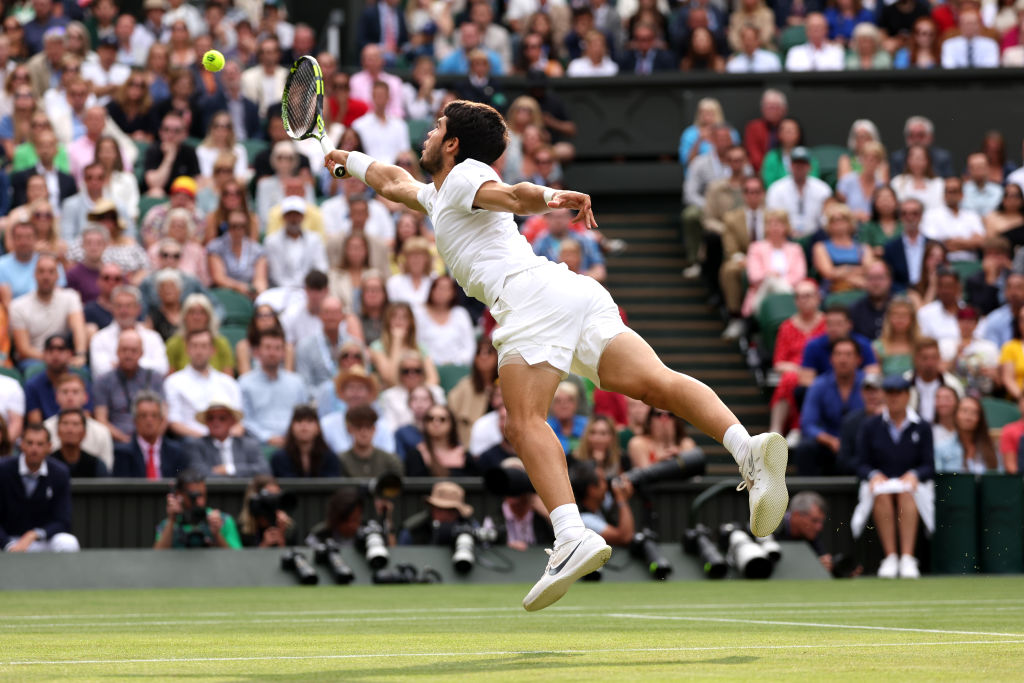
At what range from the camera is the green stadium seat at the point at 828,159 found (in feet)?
61.5

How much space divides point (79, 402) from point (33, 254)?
7.54ft

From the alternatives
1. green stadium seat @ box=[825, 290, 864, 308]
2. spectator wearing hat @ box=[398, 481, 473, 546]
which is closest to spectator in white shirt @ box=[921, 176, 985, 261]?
green stadium seat @ box=[825, 290, 864, 308]

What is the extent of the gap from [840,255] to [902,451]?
13.2ft

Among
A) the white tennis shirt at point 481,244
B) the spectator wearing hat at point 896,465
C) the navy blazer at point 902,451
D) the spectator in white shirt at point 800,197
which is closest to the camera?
the white tennis shirt at point 481,244

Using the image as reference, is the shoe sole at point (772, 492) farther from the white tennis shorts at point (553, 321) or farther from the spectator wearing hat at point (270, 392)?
the spectator wearing hat at point (270, 392)

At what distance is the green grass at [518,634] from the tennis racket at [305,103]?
2308mm

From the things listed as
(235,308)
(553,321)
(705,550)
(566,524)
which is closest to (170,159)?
(235,308)

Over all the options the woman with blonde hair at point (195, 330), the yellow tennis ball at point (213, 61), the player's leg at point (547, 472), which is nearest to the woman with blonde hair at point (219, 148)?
the woman with blonde hair at point (195, 330)

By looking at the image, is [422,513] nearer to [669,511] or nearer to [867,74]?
[669,511]

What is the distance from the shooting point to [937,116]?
19891 mm

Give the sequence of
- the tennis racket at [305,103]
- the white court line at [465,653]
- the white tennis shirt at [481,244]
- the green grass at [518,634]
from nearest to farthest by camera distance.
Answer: the green grass at [518,634], the white court line at [465,653], the white tennis shirt at [481,244], the tennis racket at [305,103]

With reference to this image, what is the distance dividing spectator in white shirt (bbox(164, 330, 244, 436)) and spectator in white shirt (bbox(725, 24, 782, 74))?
8.68 meters

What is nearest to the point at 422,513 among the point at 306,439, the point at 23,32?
the point at 306,439

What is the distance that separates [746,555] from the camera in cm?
1195
